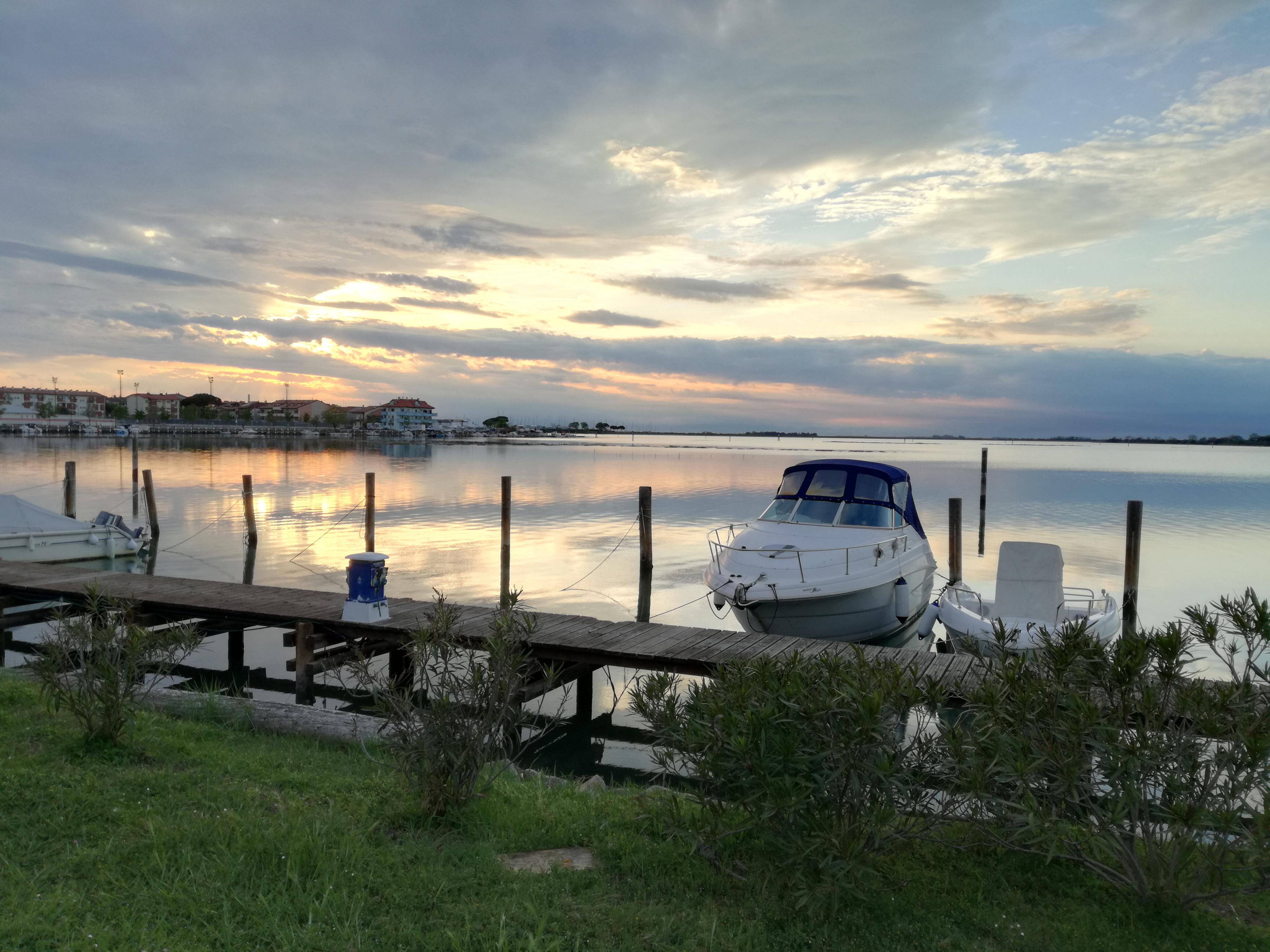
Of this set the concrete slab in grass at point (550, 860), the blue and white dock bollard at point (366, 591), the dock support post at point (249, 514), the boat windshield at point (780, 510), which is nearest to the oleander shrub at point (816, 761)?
the concrete slab in grass at point (550, 860)

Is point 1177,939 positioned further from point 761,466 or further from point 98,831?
point 761,466

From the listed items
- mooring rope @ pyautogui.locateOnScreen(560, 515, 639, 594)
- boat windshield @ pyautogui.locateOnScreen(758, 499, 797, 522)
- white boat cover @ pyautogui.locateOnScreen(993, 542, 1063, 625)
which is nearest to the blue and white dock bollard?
boat windshield @ pyautogui.locateOnScreen(758, 499, 797, 522)

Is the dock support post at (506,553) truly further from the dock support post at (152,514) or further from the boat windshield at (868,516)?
the dock support post at (152,514)

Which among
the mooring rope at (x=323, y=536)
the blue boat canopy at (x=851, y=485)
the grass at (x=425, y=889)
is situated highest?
the blue boat canopy at (x=851, y=485)

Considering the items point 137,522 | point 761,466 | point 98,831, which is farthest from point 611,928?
point 761,466

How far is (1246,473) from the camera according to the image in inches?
3278

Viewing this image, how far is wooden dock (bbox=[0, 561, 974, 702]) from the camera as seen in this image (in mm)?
10164

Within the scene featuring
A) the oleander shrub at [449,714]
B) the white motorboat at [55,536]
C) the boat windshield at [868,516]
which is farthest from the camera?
the white motorboat at [55,536]

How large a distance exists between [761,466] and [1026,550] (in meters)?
79.2

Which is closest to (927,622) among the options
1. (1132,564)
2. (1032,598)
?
(1032,598)

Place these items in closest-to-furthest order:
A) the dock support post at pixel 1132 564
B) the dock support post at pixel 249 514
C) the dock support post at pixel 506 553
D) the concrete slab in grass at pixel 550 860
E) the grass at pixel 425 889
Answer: the grass at pixel 425 889 < the concrete slab in grass at pixel 550 860 < the dock support post at pixel 1132 564 < the dock support post at pixel 506 553 < the dock support post at pixel 249 514

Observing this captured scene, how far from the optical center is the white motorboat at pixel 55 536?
67.9 ft

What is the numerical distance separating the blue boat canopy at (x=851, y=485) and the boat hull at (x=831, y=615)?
199cm

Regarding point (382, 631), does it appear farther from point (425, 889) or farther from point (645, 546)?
point (645, 546)
